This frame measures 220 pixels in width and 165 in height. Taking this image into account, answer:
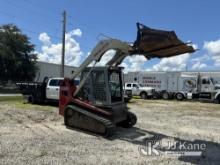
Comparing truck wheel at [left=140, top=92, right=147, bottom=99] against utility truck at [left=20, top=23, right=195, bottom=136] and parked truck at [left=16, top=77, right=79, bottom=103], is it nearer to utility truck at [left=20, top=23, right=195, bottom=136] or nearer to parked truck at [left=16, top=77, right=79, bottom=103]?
parked truck at [left=16, top=77, right=79, bottom=103]

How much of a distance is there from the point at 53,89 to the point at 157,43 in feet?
37.6

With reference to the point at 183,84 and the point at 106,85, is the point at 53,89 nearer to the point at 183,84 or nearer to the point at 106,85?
the point at 106,85

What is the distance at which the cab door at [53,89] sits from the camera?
64.6 ft

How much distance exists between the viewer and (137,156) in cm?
802

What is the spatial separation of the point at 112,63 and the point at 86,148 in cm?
398

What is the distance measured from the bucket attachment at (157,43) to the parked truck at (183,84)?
73.0ft

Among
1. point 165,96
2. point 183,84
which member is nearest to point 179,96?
point 183,84

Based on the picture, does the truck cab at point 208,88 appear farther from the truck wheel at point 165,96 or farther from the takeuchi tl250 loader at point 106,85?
the takeuchi tl250 loader at point 106,85

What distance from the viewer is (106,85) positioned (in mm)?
10836

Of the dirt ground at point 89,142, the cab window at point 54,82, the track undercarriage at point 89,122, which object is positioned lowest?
the dirt ground at point 89,142

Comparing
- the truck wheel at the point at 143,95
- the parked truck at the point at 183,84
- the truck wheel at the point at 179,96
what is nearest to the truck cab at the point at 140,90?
the truck wheel at the point at 143,95

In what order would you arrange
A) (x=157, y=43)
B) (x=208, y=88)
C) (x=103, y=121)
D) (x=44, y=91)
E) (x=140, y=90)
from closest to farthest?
(x=157, y=43)
(x=103, y=121)
(x=44, y=91)
(x=208, y=88)
(x=140, y=90)

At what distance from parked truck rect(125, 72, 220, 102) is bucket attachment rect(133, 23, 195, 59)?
2224 cm

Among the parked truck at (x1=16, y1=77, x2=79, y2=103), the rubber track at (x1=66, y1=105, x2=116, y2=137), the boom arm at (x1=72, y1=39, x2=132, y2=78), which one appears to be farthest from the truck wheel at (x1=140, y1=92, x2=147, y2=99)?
the rubber track at (x1=66, y1=105, x2=116, y2=137)
